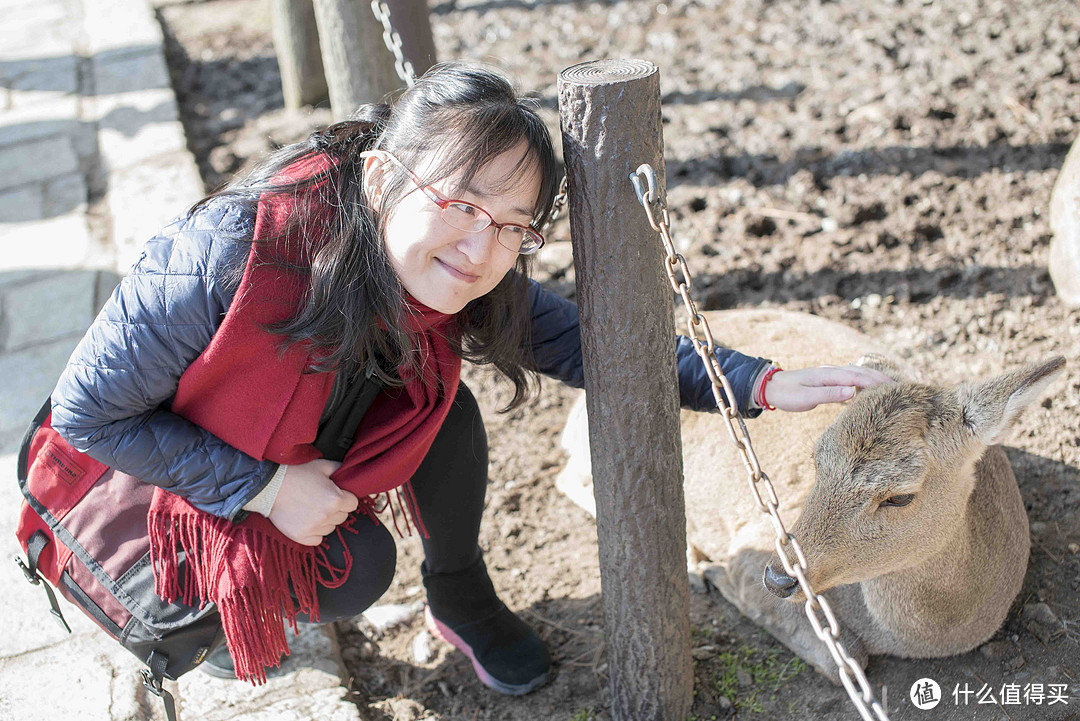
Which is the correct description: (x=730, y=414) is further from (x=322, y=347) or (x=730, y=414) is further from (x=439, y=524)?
(x=439, y=524)

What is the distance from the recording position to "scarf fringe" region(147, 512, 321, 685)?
225cm

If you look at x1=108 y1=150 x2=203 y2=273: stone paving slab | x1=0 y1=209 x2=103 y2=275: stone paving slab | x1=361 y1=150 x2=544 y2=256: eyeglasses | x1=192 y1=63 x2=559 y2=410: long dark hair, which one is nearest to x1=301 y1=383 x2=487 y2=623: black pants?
x1=192 y1=63 x2=559 y2=410: long dark hair

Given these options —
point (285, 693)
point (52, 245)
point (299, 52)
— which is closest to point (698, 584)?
point (285, 693)

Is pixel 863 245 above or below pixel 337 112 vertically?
below

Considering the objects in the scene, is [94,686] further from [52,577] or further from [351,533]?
[351,533]

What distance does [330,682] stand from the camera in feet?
8.88

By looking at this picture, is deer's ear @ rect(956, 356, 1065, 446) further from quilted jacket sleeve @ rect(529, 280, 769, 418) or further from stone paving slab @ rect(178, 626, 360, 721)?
stone paving slab @ rect(178, 626, 360, 721)

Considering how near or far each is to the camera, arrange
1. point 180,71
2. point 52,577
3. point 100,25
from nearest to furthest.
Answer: point 52,577 < point 180,71 < point 100,25

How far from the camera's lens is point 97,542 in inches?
88.7

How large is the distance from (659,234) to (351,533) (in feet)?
3.82

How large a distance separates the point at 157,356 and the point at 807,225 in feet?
10.9

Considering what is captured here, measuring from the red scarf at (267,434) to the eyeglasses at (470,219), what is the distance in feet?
0.98

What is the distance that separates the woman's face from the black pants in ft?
2.26

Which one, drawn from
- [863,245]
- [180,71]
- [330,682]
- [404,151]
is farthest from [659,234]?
[180,71]
